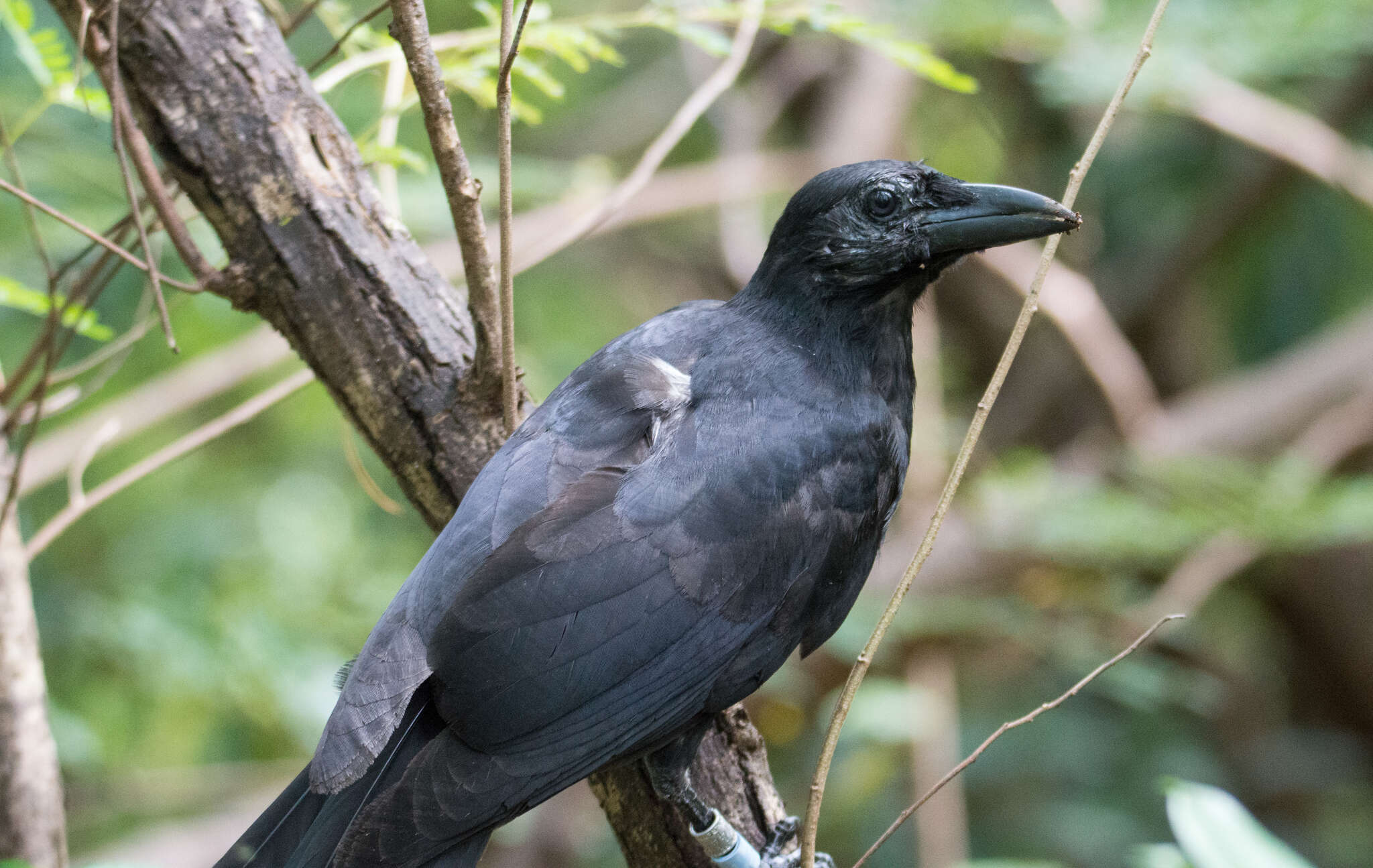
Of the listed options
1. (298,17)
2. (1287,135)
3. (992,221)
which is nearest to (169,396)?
(298,17)

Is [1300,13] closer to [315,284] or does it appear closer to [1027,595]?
[1027,595]

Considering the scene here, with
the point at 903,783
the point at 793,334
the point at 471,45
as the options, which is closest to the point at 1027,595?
the point at 903,783

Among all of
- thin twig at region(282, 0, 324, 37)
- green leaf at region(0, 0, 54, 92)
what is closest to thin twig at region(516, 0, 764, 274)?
thin twig at region(282, 0, 324, 37)

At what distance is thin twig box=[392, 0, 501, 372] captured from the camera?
1.73 m

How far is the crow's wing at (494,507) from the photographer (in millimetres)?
1851

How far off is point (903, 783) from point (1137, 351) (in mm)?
2722

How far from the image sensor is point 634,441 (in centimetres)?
212

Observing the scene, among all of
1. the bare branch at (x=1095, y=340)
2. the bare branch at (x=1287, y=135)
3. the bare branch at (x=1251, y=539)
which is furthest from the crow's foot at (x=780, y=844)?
the bare branch at (x=1287, y=135)

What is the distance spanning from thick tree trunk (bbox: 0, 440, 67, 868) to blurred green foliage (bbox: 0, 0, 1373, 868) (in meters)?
0.56

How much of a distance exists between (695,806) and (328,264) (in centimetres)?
115

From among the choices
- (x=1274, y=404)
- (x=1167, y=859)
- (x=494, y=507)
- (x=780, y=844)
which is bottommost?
(x=1167, y=859)

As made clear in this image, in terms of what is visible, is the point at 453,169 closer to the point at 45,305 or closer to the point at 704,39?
the point at 704,39

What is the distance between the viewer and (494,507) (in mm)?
1997

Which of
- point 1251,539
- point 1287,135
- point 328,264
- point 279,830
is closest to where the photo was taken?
point 279,830
